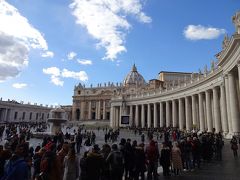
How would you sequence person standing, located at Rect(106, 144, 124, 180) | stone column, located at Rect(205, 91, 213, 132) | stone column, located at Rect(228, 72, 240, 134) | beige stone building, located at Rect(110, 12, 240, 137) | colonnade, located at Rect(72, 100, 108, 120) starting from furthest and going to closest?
colonnade, located at Rect(72, 100, 108, 120) < stone column, located at Rect(205, 91, 213, 132) < beige stone building, located at Rect(110, 12, 240, 137) < stone column, located at Rect(228, 72, 240, 134) < person standing, located at Rect(106, 144, 124, 180)

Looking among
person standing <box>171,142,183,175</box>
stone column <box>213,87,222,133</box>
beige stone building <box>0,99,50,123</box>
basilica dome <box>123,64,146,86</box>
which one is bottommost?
person standing <box>171,142,183,175</box>

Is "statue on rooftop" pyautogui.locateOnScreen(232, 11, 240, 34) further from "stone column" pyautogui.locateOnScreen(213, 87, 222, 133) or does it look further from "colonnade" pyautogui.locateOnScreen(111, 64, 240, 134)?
"stone column" pyautogui.locateOnScreen(213, 87, 222, 133)

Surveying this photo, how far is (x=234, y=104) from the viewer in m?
28.2

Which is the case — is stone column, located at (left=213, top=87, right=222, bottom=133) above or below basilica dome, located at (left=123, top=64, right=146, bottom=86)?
below

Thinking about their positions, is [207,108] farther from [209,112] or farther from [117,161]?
[117,161]

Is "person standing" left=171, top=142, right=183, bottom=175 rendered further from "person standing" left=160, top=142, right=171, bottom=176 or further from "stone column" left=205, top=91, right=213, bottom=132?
"stone column" left=205, top=91, right=213, bottom=132

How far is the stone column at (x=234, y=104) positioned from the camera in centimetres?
2753

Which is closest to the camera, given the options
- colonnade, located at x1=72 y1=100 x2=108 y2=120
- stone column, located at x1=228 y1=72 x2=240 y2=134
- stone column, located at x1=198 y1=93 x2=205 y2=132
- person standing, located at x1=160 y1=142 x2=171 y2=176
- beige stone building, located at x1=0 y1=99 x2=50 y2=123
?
person standing, located at x1=160 y1=142 x2=171 y2=176

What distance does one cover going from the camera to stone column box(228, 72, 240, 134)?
90.3 feet

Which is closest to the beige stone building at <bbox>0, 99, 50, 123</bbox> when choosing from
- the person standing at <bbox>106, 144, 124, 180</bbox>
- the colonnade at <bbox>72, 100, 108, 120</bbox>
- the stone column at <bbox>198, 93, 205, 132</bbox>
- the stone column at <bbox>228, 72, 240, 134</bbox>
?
the colonnade at <bbox>72, 100, 108, 120</bbox>

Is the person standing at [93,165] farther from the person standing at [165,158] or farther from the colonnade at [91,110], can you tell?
the colonnade at [91,110]

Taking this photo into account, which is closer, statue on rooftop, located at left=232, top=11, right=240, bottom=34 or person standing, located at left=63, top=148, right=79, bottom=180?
person standing, located at left=63, top=148, right=79, bottom=180

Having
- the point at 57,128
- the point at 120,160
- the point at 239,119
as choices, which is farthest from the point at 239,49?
the point at 57,128

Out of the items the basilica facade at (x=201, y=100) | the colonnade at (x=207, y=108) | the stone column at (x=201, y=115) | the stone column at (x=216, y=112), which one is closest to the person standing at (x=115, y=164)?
the basilica facade at (x=201, y=100)
